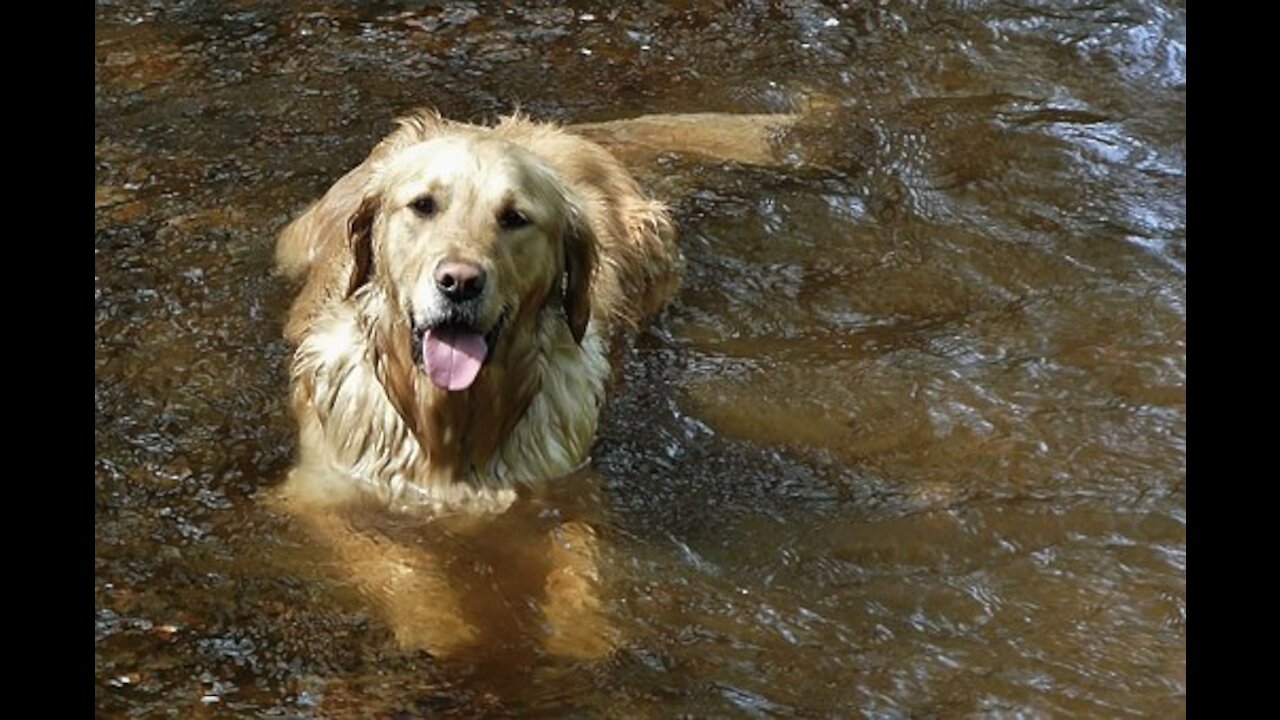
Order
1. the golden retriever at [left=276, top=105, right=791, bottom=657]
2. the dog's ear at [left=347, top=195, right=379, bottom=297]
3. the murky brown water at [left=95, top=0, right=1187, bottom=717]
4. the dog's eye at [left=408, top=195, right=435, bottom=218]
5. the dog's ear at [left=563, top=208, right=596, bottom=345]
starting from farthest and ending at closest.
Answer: the dog's ear at [left=563, top=208, right=596, bottom=345], the dog's ear at [left=347, top=195, right=379, bottom=297], the dog's eye at [left=408, top=195, right=435, bottom=218], the golden retriever at [left=276, top=105, right=791, bottom=657], the murky brown water at [left=95, top=0, right=1187, bottom=717]

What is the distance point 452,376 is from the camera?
4734 millimetres

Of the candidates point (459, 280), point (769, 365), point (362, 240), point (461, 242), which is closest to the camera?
point (459, 280)

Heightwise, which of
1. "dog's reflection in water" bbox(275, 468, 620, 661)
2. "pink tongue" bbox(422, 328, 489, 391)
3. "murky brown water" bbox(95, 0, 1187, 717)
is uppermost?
"pink tongue" bbox(422, 328, 489, 391)

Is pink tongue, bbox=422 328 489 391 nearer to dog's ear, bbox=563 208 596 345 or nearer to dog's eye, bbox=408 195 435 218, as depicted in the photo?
dog's eye, bbox=408 195 435 218

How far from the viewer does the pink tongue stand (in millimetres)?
4734

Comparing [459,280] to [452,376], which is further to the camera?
[452,376]

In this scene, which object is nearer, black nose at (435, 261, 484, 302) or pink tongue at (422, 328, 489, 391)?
black nose at (435, 261, 484, 302)

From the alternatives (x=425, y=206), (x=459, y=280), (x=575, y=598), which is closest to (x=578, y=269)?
(x=425, y=206)

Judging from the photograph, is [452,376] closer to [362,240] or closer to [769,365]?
[362,240]

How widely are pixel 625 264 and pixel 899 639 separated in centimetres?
212

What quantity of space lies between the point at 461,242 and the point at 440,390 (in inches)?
19.7

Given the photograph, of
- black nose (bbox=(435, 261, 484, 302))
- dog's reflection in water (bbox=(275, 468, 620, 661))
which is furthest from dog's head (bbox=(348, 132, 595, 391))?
dog's reflection in water (bbox=(275, 468, 620, 661))
